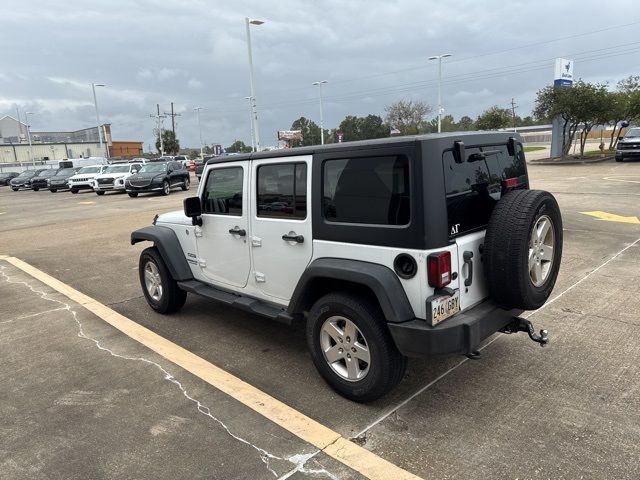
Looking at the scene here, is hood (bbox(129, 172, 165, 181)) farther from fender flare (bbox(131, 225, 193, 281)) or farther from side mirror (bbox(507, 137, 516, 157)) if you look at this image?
side mirror (bbox(507, 137, 516, 157))

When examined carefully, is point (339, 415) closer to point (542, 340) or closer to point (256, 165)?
point (542, 340)

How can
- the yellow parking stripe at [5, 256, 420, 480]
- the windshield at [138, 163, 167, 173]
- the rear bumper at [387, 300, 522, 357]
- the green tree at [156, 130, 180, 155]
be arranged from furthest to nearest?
the green tree at [156, 130, 180, 155]
the windshield at [138, 163, 167, 173]
the rear bumper at [387, 300, 522, 357]
the yellow parking stripe at [5, 256, 420, 480]

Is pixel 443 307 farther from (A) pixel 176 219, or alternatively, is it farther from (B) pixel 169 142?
(B) pixel 169 142

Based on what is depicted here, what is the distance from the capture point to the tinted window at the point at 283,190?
3.53m

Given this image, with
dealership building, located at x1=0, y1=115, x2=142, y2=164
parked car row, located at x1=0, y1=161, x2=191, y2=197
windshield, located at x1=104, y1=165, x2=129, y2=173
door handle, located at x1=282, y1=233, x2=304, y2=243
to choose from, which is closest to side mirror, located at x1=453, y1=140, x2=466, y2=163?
door handle, located at x1=282, y1=233, x2=304, y2=243

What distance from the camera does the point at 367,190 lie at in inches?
122

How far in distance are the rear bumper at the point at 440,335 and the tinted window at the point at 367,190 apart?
0.64 metres

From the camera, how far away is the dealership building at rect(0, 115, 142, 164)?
298ft

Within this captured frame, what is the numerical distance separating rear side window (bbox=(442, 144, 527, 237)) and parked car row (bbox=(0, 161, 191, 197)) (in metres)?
20.6

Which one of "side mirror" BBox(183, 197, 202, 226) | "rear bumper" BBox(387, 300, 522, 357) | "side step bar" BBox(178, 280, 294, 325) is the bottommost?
"side step bar" BBox(178, 280, 294, 325)

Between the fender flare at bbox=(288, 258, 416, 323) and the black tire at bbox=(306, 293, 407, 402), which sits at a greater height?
the fender flare at bbox=(288, 258, 416, 323)

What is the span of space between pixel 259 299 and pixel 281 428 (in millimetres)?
1293

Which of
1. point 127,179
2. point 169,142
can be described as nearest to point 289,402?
point 127,179

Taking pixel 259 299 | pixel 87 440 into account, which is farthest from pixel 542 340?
pixel 87 440
